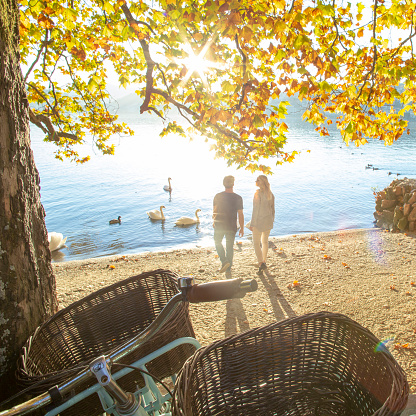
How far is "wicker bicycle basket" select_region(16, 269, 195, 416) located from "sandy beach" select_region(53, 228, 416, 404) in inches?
84.7

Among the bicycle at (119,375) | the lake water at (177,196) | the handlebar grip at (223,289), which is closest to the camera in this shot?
the bicycle at (119,375)

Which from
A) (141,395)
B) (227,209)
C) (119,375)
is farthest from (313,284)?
(119,375)

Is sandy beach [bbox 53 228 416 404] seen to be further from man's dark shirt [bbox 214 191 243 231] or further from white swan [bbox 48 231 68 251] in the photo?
white swan [bbox 48 231 68 251]

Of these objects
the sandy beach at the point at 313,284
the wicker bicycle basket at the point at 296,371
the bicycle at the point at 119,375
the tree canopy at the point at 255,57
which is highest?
the tree canopy at the point at 255,57

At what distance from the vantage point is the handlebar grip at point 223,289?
5.70 feet

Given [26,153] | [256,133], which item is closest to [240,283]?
[26,153]

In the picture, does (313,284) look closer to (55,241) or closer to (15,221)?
(15,221)

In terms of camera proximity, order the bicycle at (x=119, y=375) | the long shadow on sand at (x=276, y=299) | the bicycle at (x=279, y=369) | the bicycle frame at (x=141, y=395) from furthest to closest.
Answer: the long shadow on sand at (x=276, y=299) < the bicycle at (x=279, y=369) < the bicycle frame at (x=141, y=395) < the bicycle at (x=119, y=375)

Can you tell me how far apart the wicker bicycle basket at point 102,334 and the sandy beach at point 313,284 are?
7.06ft

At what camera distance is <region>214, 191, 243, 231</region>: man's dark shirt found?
6.71m

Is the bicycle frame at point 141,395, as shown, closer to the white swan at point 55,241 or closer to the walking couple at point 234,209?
the walking couple at point 234,209

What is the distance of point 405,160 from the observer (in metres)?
50.4

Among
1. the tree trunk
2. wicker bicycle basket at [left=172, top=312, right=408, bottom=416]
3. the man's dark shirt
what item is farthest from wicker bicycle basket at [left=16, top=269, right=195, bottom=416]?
the man's dark shirt

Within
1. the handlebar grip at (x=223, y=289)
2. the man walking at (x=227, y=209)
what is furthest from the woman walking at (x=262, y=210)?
the handlebar grip at (x=223, y=289)
